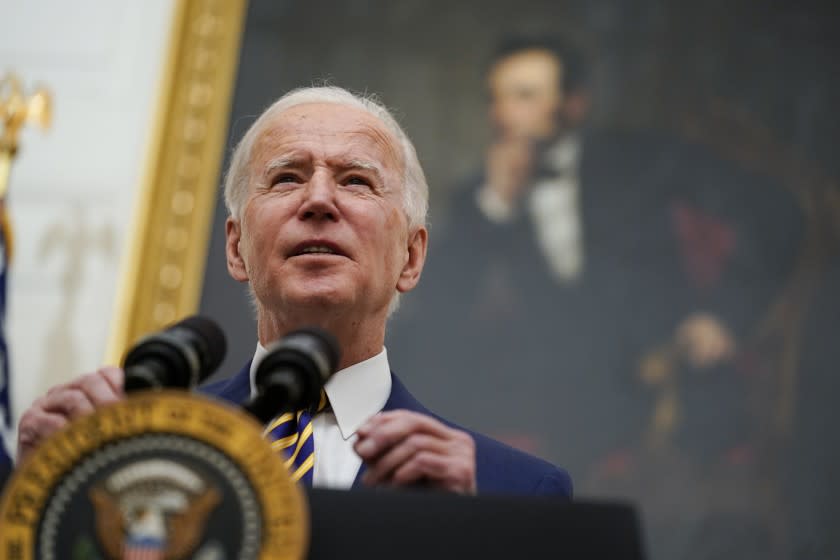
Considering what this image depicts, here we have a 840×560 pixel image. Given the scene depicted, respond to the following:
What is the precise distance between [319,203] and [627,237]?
3394 millimetres

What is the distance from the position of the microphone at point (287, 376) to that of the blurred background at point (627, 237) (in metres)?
3.58

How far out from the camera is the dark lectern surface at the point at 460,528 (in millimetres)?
1217

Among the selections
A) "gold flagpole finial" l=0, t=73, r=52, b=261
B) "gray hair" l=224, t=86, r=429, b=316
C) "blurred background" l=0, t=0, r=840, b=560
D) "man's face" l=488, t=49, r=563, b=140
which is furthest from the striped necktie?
"man's face" l=488, t=49, r=563, b=140

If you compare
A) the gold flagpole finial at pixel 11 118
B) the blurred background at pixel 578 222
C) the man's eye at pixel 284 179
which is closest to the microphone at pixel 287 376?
the man's eye at pixel 284 179

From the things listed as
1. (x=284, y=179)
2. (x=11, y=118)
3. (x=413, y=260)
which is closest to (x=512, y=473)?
(x=413, y=260)

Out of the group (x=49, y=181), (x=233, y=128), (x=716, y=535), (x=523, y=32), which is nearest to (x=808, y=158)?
(x=523, y=32)

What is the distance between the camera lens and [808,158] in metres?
5.43

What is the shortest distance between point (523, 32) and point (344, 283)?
3916mm

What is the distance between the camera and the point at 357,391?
2.05 m

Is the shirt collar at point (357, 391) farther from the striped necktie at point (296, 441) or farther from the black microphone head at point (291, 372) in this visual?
the black microphone head at point (291, 372)

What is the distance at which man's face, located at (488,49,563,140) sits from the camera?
18.2 feet

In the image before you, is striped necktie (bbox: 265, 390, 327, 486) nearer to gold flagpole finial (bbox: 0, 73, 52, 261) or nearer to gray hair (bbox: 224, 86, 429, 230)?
gray hair (bbox: 224, 86, 429, 230)

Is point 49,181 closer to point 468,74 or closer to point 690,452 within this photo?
point 468,74

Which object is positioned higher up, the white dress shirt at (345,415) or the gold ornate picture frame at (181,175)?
the gold ornate picture frame at (181,175)
